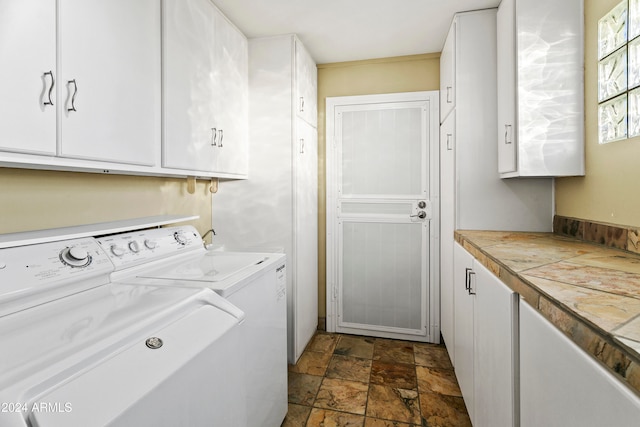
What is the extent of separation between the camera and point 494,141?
211 cm

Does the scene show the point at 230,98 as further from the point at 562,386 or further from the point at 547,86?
the point at 562,386

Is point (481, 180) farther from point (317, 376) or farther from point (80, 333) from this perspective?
point (80, 333)

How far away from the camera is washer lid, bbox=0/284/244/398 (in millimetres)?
661

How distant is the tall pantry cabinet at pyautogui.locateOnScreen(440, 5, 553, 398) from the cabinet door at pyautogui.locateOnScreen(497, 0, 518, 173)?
0.09m

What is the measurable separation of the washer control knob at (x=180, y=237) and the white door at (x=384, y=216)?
1466 millimetres

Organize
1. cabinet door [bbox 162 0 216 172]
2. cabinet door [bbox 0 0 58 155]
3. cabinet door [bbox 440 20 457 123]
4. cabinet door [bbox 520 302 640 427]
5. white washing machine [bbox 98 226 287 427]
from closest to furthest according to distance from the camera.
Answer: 1. cabinet door [bbox 520 302 640 427]
2. cabinet door [bbox 0 0 58 155]
3. white washing machine [bbox 98 226 287 427]
4. cabinet door [bbox 162 0 216 172]
5. cabinet door [bbox 440 20 457 123]

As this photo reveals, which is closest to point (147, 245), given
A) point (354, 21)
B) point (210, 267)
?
point (210, 267)

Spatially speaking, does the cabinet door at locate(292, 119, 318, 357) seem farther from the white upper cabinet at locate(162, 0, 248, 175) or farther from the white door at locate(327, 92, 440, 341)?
the white upper cabinet at locate(162, 0, 248, 175)

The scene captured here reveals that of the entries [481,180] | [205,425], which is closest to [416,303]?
[481,180]

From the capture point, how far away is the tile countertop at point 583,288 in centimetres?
58

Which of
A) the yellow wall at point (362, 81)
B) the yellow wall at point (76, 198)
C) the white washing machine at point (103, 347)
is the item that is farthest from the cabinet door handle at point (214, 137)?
the yellow wall at point (362, 81)

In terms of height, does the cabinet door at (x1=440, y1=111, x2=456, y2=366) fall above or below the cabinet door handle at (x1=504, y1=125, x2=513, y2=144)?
below

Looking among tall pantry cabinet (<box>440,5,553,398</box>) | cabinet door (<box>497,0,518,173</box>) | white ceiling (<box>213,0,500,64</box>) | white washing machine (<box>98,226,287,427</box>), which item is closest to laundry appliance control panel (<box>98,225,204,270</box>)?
white washing machine (<box>98,226,287,427</box>)

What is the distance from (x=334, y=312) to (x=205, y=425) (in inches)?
85.4
